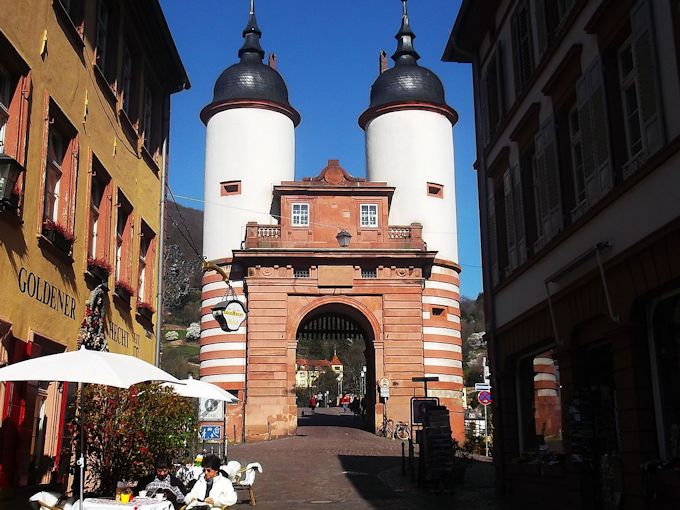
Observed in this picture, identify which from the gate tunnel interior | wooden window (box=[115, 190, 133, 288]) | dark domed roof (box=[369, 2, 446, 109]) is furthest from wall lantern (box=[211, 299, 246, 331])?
dark domed roof (box=[369, 2, 446, 109])

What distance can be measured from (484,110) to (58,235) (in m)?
10.7

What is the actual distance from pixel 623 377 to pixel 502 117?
793 centimetres

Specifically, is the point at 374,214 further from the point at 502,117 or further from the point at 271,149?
the point at 502,117

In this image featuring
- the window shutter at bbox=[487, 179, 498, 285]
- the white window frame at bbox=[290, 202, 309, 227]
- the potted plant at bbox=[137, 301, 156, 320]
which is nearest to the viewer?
the window shutter at bbox=[487, 179, 498, 285]

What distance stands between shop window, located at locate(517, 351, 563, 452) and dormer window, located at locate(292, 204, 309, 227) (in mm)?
25372

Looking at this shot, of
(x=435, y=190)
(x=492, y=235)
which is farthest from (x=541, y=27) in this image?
(x=435, y=190)

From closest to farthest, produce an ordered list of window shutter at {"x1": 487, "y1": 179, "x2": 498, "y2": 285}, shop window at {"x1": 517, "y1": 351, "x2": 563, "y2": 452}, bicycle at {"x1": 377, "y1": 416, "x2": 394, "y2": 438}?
shop window at {"x1": 517, "y1": 351, "x2": 563, "y2": 452}, window shutter at {"x1": 487, "y1": 179, "x2": 498, "y2": 285}, bicycle at {"x1": 377, "y1": 416, "x2": 394, "y2": 438}

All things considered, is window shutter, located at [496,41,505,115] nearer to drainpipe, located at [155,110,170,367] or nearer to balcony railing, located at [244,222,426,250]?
drainpipe, located at [155,110,170,367]

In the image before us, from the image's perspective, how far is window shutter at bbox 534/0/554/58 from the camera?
15.0 metres

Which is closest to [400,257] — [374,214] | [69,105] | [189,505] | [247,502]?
[374,214]

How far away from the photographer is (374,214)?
4294cm

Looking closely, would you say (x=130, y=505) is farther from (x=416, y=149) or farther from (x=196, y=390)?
(x=416, y=149)

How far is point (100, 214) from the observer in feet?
53.1

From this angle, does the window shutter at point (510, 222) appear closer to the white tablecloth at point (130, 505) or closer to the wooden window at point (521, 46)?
the wooden window at point (521, 46)
